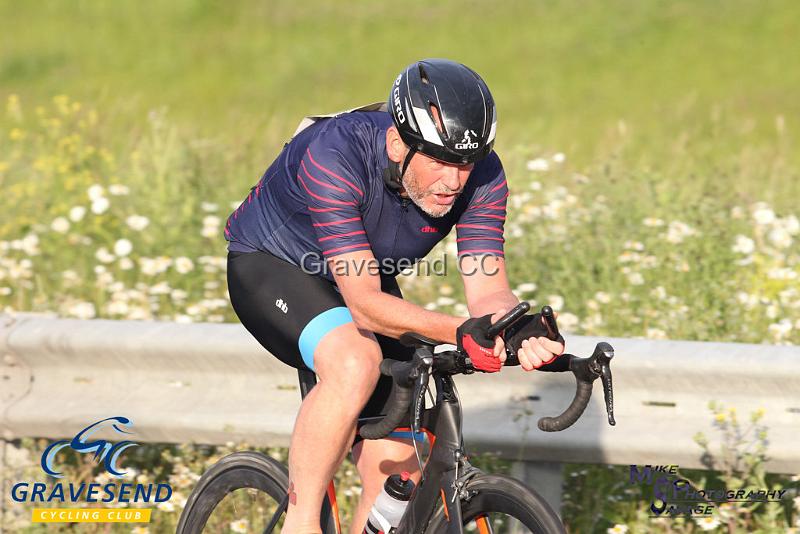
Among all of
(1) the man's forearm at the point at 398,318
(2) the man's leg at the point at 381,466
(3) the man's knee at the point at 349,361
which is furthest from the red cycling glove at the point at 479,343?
(2) the man's leg at the point at 381,466

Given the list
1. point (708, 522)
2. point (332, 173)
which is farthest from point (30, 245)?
point (708, 522)

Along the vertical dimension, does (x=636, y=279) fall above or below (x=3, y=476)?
above

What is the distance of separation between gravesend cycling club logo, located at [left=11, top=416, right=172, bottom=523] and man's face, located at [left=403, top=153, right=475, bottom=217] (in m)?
1.70

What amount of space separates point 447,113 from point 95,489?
2421mm

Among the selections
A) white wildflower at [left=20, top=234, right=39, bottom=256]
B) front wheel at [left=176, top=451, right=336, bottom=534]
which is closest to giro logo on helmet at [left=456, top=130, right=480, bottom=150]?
front wheel at [left=176, top=451, right=336, bottom=534]

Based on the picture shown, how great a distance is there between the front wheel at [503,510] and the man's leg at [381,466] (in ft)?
1.54

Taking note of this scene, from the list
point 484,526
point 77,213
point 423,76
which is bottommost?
point 484,526

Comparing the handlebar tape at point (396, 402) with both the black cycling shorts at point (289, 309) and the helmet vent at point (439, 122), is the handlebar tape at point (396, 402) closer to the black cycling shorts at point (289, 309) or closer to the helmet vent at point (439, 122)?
the black cycling shorts at point (289, 309)

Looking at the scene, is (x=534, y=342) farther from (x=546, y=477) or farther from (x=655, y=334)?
(x=655, y=334)

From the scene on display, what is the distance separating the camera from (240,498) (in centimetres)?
434

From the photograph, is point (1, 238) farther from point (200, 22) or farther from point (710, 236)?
point (200, 22)

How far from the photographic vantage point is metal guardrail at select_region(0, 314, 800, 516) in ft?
14.0

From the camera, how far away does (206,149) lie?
827cm

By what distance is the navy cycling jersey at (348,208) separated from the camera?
3727 mm
